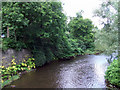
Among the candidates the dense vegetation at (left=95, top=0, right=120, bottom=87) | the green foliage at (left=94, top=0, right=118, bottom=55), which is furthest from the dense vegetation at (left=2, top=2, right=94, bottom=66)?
the dense vegetation at (left=95, top=0, right=120, bottom=87)

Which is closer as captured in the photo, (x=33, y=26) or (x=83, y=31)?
(x=33, y=26)

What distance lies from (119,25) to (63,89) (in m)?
3.59

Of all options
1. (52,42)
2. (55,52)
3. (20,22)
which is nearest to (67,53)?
(55,52)

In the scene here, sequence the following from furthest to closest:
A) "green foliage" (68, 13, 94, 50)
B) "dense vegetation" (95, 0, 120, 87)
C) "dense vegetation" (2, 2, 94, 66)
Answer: "green foliage" (68, 13, 94, 50) → "dense vegetation" (2, 2, 94, 66) → "dense vegetation" (95, 0, 120, 87)

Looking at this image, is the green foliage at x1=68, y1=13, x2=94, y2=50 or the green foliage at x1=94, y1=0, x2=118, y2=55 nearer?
the green foliage at x1=94, y1=0, x2=118, y2=55

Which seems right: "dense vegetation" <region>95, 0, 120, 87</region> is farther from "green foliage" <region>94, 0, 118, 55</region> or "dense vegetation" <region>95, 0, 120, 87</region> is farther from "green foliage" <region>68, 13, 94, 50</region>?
"green foliage" <region>68, 13, 94, 50</region>

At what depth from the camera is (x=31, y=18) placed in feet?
25.0

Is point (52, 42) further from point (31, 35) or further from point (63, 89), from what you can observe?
point (63, 89)

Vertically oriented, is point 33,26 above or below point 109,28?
above

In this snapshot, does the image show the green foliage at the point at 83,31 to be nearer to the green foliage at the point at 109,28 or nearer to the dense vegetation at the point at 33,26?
the dense vegetation at the point at 33,26

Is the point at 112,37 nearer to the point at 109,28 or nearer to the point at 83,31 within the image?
the point at 109,28

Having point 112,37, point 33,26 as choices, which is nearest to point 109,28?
point 112,37

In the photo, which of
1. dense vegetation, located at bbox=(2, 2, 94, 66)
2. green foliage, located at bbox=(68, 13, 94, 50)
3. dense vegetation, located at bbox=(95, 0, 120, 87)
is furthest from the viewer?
green foliage, located at bbox=(68, 13, 94, 50)

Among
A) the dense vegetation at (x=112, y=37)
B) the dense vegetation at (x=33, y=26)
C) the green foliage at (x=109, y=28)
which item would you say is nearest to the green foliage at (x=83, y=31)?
the dense vegetation at (x=33, y=26)
